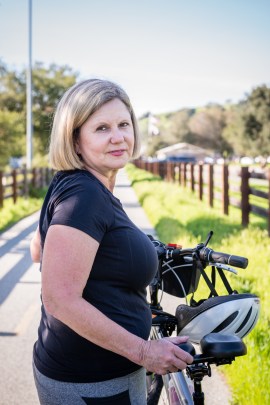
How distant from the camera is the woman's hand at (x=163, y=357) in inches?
68.7

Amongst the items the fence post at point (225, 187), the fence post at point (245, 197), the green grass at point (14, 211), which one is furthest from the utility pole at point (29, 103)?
the fence post at point (245, 197)

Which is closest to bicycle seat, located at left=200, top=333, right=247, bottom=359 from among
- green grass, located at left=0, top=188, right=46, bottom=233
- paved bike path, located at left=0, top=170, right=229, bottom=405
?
paved bike path, located at left=0, top=170, right=229, bottom=405

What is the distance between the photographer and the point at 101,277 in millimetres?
1812

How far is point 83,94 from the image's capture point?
1.93 m

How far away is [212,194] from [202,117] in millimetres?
114958

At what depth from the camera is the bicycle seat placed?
5.60 feet

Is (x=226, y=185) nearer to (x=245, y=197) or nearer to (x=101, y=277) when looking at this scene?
(x=245, y=197)

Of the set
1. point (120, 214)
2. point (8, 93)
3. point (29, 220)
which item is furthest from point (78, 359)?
point (8, 93)

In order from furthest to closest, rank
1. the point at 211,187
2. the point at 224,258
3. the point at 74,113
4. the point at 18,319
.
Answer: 1. the point at 211,187
2. the point at 18,319
3. the point at 224,258
4. the point at 74,113

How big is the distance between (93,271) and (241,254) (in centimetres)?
583

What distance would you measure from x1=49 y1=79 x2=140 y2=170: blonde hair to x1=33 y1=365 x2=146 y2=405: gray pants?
763mm

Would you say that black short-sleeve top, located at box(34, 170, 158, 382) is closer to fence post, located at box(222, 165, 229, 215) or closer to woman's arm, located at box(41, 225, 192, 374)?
woman's arm, located at box(41, 225, 192, 374)

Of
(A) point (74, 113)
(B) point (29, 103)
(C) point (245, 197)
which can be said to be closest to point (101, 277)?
(A) point (74, 113)

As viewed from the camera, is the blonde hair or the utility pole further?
the utility pole
